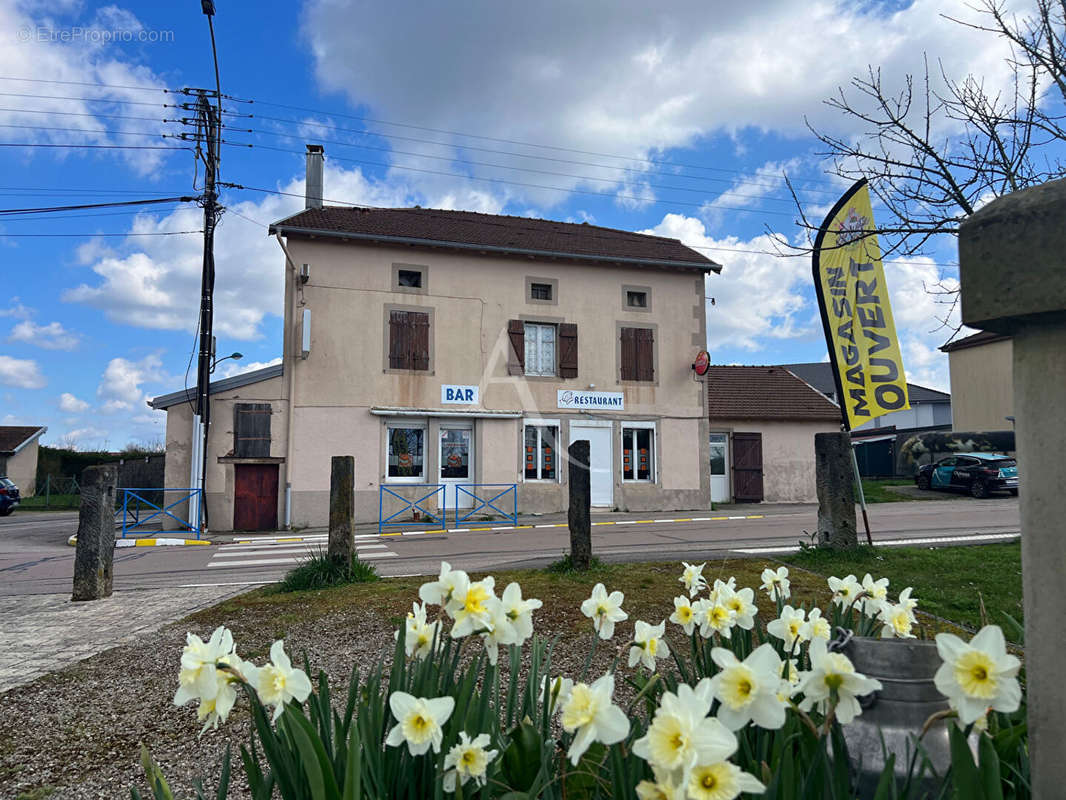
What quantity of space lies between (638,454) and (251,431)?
10.4 metres

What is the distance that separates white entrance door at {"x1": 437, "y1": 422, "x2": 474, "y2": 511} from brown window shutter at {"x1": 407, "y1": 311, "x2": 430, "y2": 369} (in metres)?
1.76

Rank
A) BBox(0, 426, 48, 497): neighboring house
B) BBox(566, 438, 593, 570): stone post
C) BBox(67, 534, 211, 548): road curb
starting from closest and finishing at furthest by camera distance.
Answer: BBox(566, 438, 593, 570): stone post → BBox(67, 534, 211, 548): road curb → BBox(0, 426, 48, 497): neighboring house

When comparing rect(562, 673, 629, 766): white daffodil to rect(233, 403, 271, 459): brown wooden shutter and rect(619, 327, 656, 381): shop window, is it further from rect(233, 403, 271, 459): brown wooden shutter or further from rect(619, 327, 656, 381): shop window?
rect(619, 327, 656, 381): shop window

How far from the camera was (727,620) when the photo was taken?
1.91 metres

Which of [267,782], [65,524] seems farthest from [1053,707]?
[65,524]

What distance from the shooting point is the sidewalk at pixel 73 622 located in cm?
486

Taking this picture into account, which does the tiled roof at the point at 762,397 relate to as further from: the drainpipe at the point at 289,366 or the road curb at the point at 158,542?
the road curb at the point at 158,542

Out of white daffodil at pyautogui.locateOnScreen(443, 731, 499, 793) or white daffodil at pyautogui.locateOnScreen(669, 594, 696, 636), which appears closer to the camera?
white daffodil at pyautogui.locateOnScreen(443, 731, 499, 793)

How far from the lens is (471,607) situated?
1.52 m

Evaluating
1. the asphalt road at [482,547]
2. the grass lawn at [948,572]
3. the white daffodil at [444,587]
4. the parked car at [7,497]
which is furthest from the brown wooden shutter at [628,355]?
the parked car at [7,497]

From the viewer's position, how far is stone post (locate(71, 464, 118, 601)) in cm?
732

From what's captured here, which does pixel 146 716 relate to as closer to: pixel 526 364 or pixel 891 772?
pixel 891 772

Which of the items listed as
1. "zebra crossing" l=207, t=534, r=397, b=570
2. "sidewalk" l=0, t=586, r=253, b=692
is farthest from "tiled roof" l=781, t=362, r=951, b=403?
"sidewalk" l=0, t=586, r=253, b=692

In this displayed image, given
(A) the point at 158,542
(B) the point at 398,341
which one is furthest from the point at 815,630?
(B) the point at 398,341
